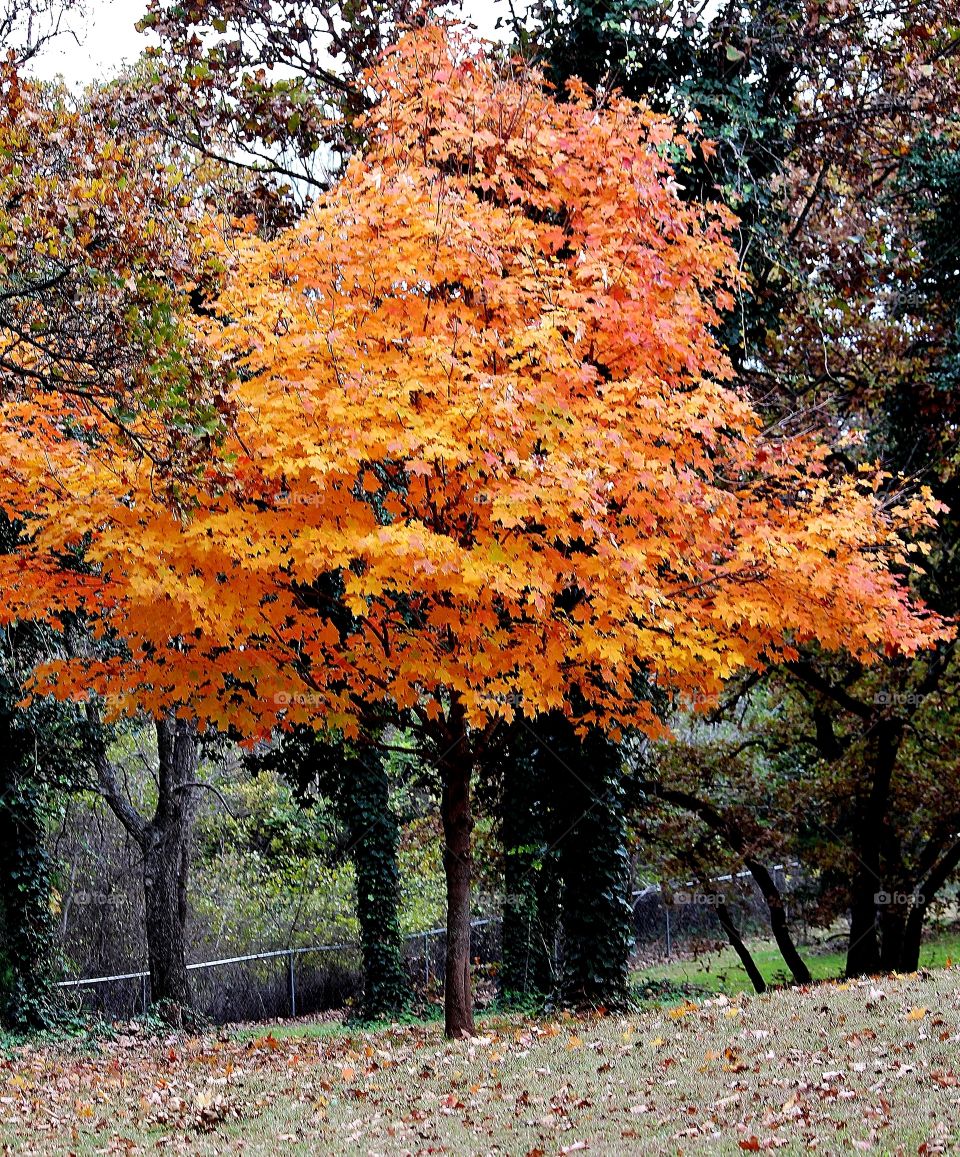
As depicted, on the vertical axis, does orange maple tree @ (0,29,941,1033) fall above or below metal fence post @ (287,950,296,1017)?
above

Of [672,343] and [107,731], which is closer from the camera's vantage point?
[672,343]

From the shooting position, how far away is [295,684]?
1027 cm

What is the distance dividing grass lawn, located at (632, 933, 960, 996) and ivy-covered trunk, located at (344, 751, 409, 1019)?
495 cm

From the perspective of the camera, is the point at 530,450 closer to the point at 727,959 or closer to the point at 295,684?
the point at 295,684

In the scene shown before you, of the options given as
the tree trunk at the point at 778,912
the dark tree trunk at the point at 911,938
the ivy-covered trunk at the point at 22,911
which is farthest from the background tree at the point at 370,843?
the dark tree trunk at the point at 911,938

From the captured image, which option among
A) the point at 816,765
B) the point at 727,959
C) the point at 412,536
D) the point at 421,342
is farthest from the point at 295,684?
the point at 727,959

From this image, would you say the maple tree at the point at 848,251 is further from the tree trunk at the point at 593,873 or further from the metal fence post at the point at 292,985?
the metal fence post at the point at 292,985

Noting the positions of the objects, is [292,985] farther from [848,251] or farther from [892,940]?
[848,251]

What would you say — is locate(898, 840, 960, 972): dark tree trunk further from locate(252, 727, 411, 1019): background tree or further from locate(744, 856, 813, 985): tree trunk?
locate(252, 727, 411, 1019): background tree

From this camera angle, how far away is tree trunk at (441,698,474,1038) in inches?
440

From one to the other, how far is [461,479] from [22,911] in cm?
1090

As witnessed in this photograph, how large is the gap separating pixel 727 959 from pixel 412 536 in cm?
2083

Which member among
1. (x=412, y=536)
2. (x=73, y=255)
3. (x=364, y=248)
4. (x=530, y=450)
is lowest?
(x=412, y=536)

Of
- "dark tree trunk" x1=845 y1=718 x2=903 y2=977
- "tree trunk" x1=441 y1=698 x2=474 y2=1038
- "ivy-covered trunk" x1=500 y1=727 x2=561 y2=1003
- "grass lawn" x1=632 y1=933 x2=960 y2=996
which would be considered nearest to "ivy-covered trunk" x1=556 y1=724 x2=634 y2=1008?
"ivy-covered trunk" x1=500 y1=727 x2=561 y2=1003
